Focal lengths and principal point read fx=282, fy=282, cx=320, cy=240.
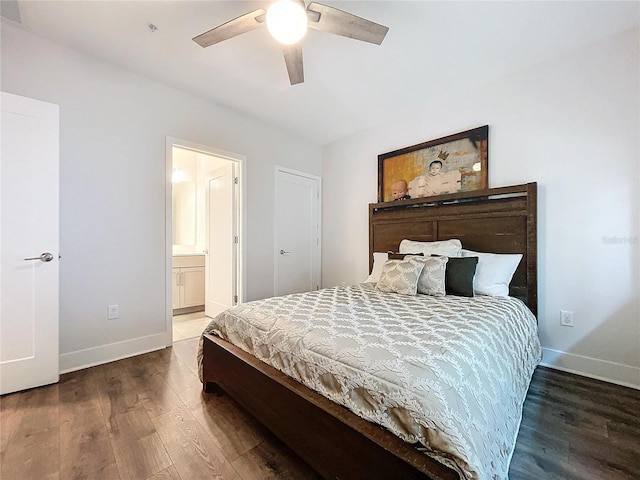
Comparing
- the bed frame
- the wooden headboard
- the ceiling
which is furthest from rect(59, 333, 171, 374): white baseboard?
the wooden headboard

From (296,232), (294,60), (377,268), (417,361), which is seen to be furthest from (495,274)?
(296,232)

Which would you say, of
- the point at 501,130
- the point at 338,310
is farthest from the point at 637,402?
the point at 501,130

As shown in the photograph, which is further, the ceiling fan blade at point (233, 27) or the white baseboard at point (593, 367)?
the white baseboard at point (593, 367)

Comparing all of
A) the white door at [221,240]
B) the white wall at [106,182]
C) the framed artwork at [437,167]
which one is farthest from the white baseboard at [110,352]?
the framed artwork at [437,167]

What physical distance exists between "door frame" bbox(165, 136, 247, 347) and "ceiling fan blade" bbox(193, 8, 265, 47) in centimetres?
135

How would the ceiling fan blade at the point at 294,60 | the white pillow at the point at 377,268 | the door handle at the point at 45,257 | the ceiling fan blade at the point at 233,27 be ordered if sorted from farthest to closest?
the white pillow at the point at 377,268, the door handle at the point at 45,257, the ceiling fan blade at the point at 294,60, the ceiling fan blade at the point at 233,27

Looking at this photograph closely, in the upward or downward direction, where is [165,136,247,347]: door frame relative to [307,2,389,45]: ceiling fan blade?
downward

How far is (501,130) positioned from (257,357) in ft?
9.74

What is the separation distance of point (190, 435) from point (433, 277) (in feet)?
6.47

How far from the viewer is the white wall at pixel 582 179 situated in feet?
6.98

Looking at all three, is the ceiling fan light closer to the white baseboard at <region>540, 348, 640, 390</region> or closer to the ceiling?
the ceiling

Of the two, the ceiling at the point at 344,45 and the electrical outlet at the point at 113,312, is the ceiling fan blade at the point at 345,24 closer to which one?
the ceiling at the point at 344,45

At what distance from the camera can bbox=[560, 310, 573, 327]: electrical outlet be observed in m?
2.36

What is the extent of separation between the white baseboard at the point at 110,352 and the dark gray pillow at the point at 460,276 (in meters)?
2.76
